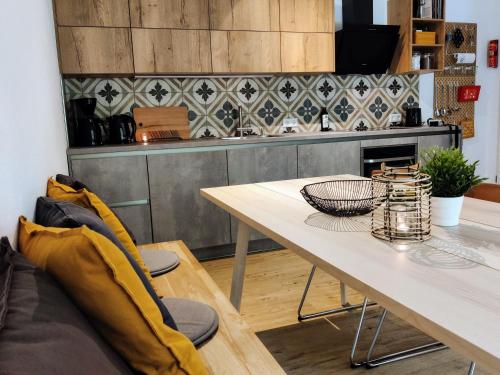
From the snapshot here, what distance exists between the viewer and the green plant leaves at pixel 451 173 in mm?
1187

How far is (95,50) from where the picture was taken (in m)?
3.22

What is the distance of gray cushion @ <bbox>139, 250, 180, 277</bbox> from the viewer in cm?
178

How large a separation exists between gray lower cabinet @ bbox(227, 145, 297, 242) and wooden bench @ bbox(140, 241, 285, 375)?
173 cm

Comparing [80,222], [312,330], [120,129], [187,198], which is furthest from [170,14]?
[80,222]

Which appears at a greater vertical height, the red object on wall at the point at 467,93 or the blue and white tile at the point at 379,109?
the red object on wall at the point at 467,93

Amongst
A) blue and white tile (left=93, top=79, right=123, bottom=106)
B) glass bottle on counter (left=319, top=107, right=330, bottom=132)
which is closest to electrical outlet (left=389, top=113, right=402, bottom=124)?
glass bottle on counter (left=319, top=107, right=330, bottom=132)

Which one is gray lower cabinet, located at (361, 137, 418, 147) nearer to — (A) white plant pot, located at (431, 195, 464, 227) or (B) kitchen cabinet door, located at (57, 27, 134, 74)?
(B) kitchen cabinet door, located at (57, 27, 134, 74)

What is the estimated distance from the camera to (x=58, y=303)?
0.72 meters

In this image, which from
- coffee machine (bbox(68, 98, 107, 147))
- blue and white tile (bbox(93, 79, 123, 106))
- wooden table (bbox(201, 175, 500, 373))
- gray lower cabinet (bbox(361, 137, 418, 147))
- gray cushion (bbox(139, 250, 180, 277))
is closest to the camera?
wooden table (bbox(201, 175, 500, 373))

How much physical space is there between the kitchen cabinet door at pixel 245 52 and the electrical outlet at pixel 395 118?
4.95 feet

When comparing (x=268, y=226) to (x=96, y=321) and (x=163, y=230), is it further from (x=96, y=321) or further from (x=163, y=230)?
(x=163, y=230)

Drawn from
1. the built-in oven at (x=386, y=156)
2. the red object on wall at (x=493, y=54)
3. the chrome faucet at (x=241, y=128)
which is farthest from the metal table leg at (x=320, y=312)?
the red object on wall at (x=493, y=54)

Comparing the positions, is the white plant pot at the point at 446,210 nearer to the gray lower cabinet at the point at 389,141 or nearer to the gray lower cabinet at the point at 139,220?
the gray lower cabinet at the point at 139,220

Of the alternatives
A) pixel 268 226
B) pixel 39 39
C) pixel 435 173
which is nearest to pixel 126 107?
pixel 39 39
